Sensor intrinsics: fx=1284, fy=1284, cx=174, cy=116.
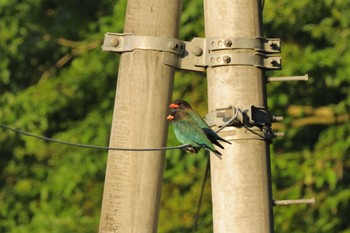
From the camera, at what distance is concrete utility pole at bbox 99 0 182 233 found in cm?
499

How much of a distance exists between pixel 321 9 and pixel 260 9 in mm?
4981

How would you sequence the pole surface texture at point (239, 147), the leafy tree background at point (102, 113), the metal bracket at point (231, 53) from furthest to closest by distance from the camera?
the leafy tree background at point (102, 113) < the metal bracket at point (231, 53) < the pole surface texture at point (239, 147)

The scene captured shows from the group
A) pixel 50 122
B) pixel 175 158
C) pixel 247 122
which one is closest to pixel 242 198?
pixel 247 122

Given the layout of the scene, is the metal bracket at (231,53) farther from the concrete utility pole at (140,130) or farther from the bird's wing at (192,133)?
the bird's wing at (192,133)

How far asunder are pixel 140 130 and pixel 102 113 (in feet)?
19.6

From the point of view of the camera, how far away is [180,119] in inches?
205

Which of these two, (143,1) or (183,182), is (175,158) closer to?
(183,182)

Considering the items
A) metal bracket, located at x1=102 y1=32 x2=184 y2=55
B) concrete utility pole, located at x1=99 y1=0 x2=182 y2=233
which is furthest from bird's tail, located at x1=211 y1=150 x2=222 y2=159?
metal bracket, located at x1=102 y1=32 x2=184 y2=55

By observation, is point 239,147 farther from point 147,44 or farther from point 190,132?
point 147,44

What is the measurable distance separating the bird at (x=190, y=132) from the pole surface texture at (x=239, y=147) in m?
0.09

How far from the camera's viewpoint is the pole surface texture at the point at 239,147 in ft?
16.1

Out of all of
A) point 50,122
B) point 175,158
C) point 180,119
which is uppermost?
point 50,122

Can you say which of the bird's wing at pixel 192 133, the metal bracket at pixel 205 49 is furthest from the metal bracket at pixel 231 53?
the bird's wing at pixel 192 133

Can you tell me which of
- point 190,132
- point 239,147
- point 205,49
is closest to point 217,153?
point 239,147
